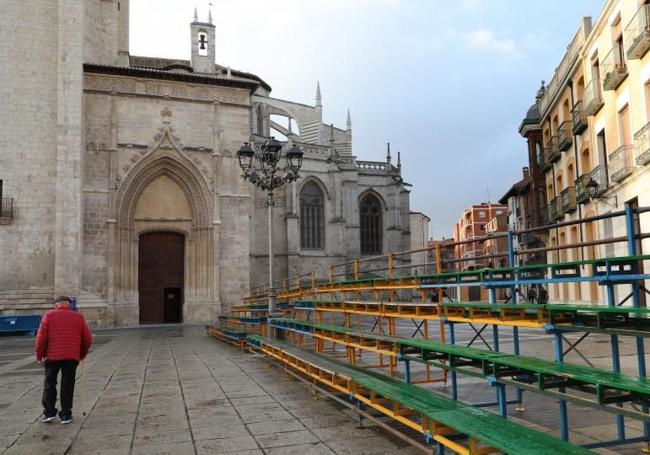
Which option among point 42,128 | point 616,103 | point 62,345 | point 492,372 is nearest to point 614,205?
point 616,103

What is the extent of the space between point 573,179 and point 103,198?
19632 mm

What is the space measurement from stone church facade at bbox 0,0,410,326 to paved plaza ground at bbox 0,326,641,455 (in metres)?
12.6

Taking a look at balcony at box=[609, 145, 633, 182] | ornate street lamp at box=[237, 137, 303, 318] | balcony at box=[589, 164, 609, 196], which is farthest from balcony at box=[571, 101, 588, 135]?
ornate street lamp at box=[237, 137, 303, 318]

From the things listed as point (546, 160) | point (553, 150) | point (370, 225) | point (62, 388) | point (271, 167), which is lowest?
point (62, 388)

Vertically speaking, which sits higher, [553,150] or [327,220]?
[553,150]

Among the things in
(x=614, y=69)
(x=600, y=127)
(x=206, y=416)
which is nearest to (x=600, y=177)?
(x=600, y=127)

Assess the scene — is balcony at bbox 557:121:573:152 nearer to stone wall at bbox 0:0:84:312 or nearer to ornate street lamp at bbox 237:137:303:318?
ornate street lamp at bbox 237:137:303:318

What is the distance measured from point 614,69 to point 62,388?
52.1 ft

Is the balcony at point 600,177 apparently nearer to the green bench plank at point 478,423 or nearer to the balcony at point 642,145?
the balcony at point 642,145

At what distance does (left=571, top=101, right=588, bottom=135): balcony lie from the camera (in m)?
18.4

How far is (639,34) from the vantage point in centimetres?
1350

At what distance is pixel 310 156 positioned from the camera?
111 feet

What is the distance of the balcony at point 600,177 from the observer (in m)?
17.1

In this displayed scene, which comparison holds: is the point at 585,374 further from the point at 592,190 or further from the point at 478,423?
the point at 592,190
